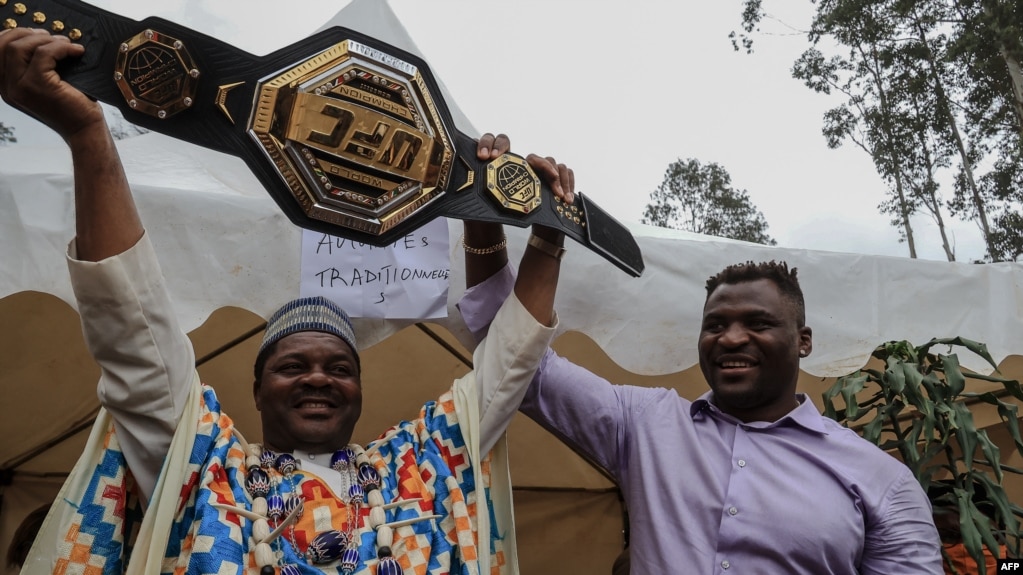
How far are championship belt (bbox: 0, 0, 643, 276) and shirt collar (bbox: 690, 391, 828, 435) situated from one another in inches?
26.3

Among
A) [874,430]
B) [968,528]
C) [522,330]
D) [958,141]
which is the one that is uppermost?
[958,141]

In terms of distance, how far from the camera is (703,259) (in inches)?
103

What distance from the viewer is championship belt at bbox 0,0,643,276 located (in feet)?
4.50

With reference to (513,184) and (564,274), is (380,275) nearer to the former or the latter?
(564,274)

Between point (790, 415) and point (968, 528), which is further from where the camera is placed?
Result: point (968, 528)

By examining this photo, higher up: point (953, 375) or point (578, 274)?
point (578, 274)

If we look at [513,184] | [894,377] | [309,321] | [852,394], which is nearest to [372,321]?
[309,321]

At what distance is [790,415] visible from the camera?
1919 millimetres

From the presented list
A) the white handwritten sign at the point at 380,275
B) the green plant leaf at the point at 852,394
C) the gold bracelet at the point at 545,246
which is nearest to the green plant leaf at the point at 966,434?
the green plant leaf at the point at 852,394

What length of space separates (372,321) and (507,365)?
655 mm

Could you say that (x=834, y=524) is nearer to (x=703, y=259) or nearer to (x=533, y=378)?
(x=533, y=378)

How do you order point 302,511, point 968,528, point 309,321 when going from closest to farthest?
point 302,511 → point 309,321 → point 968,528

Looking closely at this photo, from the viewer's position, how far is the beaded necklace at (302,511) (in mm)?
1553

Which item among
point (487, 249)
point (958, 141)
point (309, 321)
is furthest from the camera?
point (958, 141)
